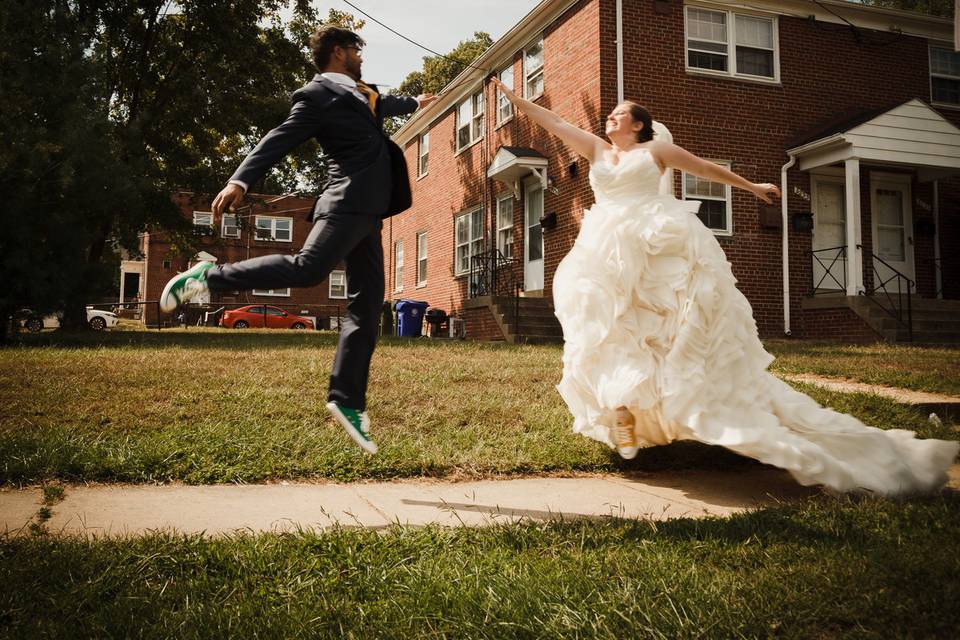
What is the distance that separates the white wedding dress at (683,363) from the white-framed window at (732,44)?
11847mm

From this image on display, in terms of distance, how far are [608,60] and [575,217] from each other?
10.2ft

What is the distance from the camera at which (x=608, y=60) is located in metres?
14.0

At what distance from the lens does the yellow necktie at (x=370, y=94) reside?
12.1ft

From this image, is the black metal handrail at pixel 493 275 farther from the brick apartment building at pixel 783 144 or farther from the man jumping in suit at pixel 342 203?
the man jumping in suit at pixel 342 203

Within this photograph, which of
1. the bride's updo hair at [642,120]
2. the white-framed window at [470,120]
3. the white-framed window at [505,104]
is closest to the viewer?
the bride's updo hair at [642,120]

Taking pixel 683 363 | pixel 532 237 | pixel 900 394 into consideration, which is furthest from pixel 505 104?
pixel 683 363

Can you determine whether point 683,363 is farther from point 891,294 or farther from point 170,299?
point 891,294

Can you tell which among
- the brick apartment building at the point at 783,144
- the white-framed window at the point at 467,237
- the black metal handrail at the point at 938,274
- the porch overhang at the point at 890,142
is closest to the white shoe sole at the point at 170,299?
the brick apartment building at the point at 783,144

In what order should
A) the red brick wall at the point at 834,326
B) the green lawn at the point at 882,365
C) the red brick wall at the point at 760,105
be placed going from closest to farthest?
the green lawn at the point at 882,365
the red brick wall at the point at 834,326
the red brick wall at the point at 760,105

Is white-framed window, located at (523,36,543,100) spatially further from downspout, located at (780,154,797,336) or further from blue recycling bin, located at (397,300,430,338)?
blue recycling bin, located at (397,300,430,338)

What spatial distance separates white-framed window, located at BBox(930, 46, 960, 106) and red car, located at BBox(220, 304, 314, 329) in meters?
25.5

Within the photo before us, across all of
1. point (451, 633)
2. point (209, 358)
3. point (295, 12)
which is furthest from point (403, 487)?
point (295, 12)

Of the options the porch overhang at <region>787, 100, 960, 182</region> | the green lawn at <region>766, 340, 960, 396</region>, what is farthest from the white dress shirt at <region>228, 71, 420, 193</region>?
the porch overhang at <region>787, 100, 960, 182</region>

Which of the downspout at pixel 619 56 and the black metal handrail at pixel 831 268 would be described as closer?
the downspout at pixel 619 56
